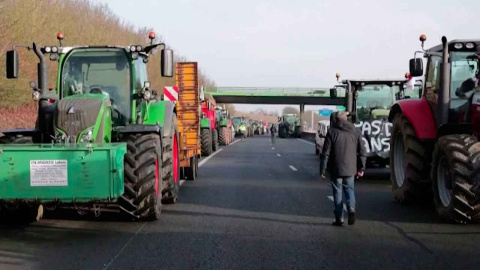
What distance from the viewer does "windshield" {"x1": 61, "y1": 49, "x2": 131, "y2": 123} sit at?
10.1 meters

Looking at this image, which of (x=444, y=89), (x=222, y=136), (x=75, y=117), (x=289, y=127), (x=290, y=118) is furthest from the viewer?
(x=290, y=118)

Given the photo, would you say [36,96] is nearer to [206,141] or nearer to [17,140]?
[17,140]

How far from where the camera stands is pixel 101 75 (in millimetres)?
10125

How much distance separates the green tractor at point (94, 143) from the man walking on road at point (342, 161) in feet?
8.85

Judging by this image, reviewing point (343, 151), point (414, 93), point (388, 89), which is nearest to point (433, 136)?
point (343, 151)

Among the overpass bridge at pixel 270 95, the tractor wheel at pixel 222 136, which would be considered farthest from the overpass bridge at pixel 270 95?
the tractor wheel at pixel 222 136

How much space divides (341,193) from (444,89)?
2608 mm

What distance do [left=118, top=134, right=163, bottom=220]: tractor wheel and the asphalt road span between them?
26cm

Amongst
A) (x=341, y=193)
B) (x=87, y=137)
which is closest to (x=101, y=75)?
(x=87, y=137)

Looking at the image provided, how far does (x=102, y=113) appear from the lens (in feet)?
29.6

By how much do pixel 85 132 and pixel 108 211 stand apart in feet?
5.54

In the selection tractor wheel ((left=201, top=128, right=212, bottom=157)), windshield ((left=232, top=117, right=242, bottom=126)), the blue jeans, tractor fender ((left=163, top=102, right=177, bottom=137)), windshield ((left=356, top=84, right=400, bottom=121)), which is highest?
windshield ((left=356, top=84, right=400, bottom=121))

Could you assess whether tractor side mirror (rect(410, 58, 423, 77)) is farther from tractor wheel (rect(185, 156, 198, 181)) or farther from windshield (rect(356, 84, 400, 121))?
windshield (rect(356, 84, 400, 121))

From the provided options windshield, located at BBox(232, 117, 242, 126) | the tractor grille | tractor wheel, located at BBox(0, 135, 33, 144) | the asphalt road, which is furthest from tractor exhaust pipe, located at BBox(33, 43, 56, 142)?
windshield, located at BBox(232, 117, 242, 126)
